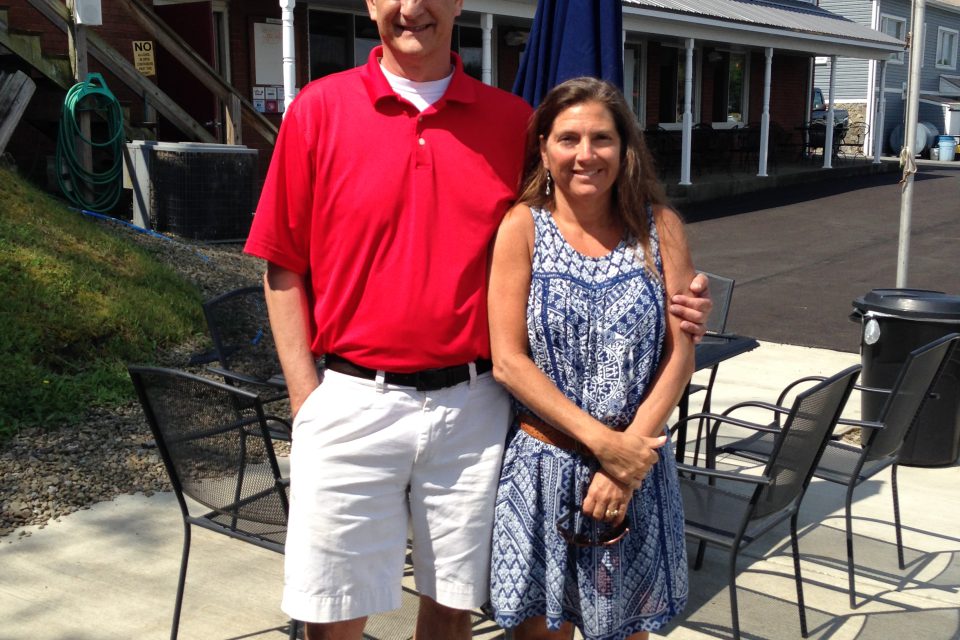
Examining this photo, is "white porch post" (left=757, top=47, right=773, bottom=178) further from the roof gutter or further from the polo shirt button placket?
the polo shirt button placket

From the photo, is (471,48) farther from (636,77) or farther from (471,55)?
(636,77)

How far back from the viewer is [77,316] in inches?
239

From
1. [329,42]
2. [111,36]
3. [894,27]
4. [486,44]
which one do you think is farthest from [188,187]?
[894,27]

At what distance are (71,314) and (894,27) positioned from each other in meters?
33.0

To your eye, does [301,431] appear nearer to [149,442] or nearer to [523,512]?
[523,512]

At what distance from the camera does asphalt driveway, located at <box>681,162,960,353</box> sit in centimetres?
932

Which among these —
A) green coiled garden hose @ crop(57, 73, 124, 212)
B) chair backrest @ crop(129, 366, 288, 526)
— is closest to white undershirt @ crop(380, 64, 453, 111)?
chair backrest @ crop(129, 366, 288, 526)

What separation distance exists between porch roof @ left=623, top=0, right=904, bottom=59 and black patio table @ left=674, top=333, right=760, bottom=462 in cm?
1171

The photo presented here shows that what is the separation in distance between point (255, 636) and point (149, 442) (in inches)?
78.2

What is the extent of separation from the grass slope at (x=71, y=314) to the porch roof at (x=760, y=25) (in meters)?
10.2

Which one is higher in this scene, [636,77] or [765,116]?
[636,77]

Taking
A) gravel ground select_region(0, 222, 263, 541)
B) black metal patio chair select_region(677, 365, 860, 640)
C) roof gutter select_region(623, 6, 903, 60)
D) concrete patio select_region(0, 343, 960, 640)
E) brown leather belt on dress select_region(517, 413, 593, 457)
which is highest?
roof gutter select_region(623, 6, 903, 60)

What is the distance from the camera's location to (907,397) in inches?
151

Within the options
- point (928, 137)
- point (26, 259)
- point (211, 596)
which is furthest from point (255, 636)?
point (928, 137)
